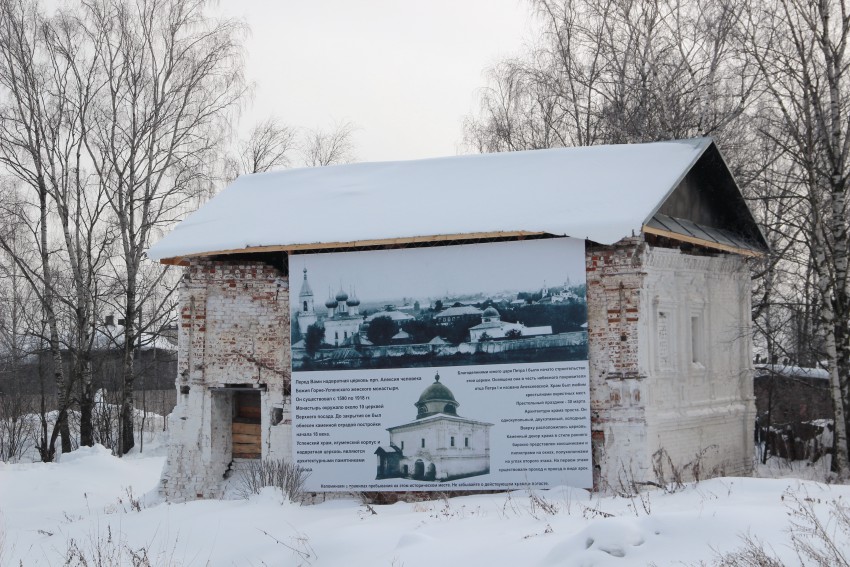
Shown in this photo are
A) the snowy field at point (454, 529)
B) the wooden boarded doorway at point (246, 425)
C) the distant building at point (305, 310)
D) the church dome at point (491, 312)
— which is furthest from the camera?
the wooden boarded doorway at point (246, 425)

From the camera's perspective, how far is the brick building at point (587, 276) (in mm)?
12930

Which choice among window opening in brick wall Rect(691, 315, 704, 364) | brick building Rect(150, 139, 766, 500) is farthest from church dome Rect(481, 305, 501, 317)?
window opening in brick wall Rect(691, 315, 704, 364)

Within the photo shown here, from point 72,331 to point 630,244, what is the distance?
19626 millimetres

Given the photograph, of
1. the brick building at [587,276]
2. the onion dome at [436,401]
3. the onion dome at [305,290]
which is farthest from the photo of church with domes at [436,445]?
the onion dome at [305,290]

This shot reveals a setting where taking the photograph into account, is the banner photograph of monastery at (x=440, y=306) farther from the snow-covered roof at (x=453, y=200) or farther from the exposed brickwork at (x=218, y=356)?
the exposed brickwork at (x=218, y=356)

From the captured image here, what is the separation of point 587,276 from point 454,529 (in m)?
4.58

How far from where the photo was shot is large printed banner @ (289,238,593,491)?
12.9 m

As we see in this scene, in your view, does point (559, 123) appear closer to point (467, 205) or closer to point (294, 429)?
point (467, 205)

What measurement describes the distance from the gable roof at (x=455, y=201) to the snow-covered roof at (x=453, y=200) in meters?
0.02

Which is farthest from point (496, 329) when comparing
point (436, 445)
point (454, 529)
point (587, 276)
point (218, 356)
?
point (218, 356)

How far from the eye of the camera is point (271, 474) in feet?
44.3

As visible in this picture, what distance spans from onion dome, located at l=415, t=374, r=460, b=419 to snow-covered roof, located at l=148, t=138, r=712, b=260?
79.5 inches

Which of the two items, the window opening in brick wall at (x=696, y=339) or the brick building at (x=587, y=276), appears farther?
the window opening in brick wall at (x=696, y=339)

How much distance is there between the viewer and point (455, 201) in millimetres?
14070
